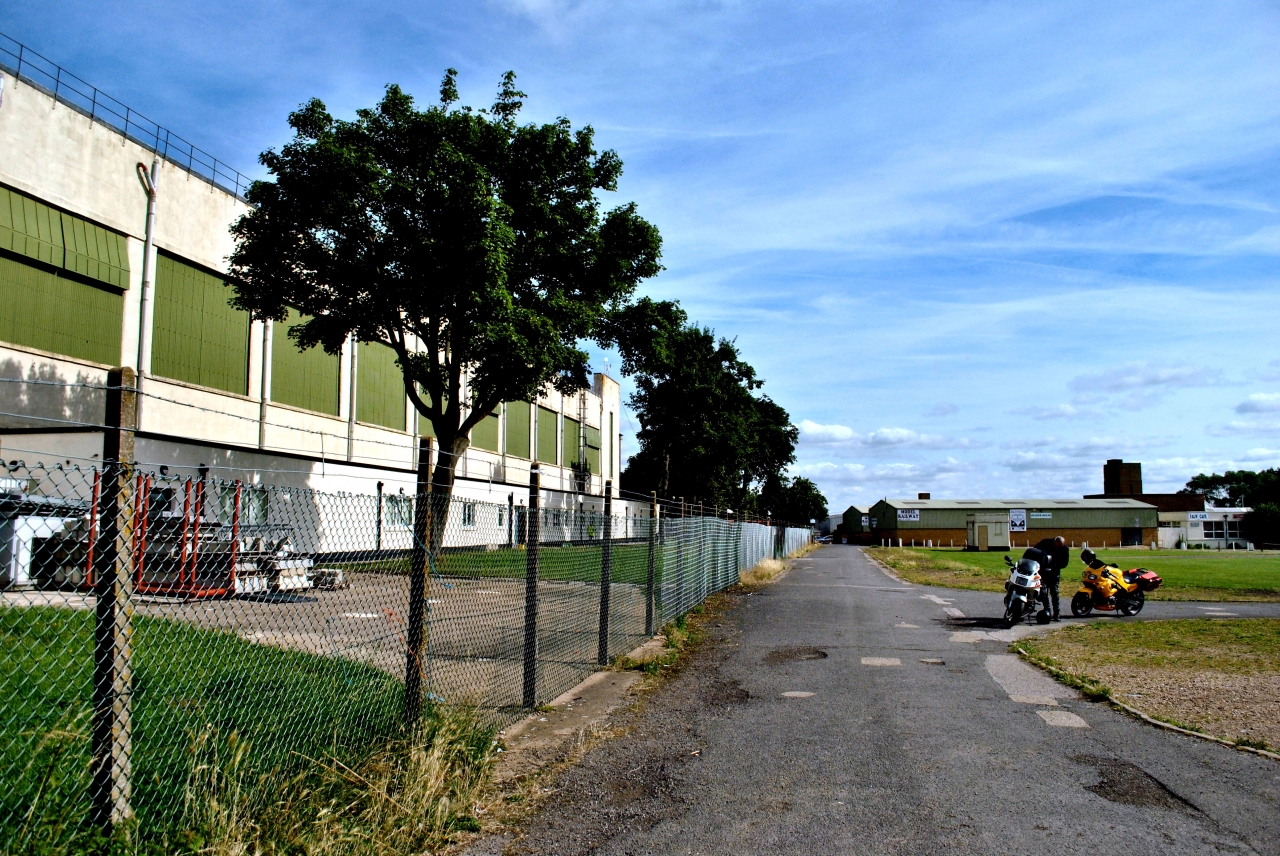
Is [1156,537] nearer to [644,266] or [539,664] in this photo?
[644,266]

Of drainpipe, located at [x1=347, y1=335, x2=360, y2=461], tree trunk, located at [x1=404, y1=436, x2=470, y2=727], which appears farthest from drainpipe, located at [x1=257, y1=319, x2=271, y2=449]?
tree trunk, located at [x1=404, y1=436, x2=470, y2=727]

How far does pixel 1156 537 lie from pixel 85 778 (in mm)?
112075

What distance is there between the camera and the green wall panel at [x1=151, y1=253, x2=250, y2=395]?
75.2 feet

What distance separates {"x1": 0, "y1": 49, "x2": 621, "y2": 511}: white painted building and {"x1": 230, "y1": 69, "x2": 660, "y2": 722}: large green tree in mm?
1725

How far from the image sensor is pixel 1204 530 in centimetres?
11100

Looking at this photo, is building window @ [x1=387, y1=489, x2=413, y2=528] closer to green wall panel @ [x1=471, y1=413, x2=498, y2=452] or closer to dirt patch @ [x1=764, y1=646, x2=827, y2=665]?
dirt patch @ [x1=764, y1=646, x2=827, y2=665]

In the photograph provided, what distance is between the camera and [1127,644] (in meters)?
13.0

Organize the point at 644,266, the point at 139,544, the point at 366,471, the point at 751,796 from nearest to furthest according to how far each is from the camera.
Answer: the point at 139,544
the point at 751,796
the point at 644,266
the point at 366,471

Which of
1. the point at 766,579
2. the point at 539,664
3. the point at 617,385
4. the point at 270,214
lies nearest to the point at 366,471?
the point at 270,214

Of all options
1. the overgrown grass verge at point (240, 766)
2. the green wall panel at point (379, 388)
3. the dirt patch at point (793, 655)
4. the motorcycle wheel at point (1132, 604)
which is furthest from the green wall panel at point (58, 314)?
the motorcycle wheel at point (1132, 604)

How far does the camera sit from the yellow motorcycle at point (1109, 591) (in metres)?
17.3

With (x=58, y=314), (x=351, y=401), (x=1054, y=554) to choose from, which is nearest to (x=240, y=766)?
(x=1054, y=554)

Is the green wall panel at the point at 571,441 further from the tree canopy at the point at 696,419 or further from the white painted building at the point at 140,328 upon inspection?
the white painted building at the point at 140,328

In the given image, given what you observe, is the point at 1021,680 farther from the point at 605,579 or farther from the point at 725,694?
the point at 605,579
